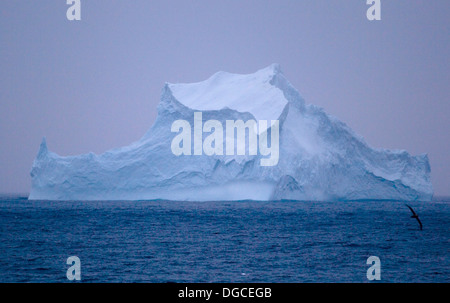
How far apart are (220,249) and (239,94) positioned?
27132mm

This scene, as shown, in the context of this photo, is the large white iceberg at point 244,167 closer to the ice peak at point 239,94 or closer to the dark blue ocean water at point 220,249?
the ice peak at point 239,94

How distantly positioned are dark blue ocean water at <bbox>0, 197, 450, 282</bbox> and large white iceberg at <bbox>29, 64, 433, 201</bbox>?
870 cm

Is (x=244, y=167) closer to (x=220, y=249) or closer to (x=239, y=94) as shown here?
(x=239, y=94)

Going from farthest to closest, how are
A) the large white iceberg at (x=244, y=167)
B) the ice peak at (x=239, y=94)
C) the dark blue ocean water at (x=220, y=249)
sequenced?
the ice peak at (x=239, y=94)
the large white iceberg at (x=244, y=167)
the dark blue ocean water at (x=220, y=249)

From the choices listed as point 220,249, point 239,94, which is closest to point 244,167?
point 239,94

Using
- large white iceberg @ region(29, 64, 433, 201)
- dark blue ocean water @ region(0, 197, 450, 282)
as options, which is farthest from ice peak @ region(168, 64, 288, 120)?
dark blue ocean water @ region(0, 197, 450, 282)

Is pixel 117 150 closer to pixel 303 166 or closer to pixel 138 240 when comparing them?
pixel 303 166

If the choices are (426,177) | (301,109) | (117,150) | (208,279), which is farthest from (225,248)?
(426,177)

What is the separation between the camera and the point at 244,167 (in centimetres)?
3734

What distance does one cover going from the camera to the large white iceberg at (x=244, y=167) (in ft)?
124

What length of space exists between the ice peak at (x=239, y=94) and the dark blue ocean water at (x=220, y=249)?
12.9 meters

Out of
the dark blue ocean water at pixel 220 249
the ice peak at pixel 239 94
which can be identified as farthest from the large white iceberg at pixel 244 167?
the dark blue ocean water at pixel 220 249

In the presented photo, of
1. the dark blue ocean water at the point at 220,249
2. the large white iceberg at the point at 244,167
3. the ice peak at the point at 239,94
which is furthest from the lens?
the ice peak at the point at 239,94
